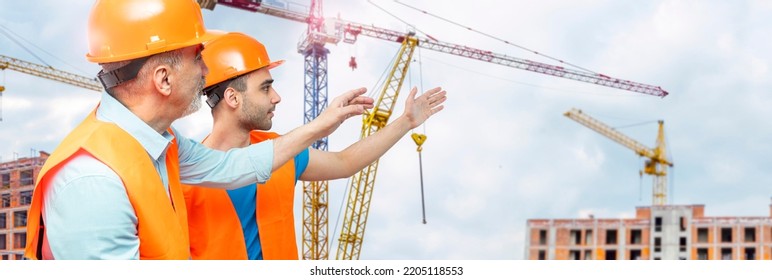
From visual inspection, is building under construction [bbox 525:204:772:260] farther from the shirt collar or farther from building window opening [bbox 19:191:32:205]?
the shirt collar

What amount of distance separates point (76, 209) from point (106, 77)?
0.53 metres

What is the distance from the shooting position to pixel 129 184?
3.11m

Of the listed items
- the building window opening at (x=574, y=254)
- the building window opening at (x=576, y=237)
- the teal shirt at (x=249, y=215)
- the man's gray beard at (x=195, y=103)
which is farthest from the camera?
the building window opening at (x=576, y=237)

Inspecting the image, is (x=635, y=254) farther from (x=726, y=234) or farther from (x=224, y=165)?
(x=224, y=165)

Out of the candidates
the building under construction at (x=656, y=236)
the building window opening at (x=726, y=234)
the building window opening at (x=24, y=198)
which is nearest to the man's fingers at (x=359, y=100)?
the building window opening at (x=24, y=198)

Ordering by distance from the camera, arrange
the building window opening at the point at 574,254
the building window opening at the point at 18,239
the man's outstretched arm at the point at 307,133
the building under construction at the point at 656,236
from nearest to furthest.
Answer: the man's outstretched arm at the point at 307,133, the building window opening at the point at 18,239, the building under construction at the point at 656,236, the building window opening at the point at 574,254

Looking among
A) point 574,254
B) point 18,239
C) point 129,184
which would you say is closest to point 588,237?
point 574,254

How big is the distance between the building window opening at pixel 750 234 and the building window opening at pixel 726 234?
1367 mm

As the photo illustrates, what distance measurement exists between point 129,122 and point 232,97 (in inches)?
69.8

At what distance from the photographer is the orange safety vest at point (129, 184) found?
3.10 metres

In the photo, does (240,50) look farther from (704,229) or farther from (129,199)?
(704,229)

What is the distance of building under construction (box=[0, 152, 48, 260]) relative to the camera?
212 feet

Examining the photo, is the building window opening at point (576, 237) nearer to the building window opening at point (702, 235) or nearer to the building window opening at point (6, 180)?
the building window opening at point (702, 235)
